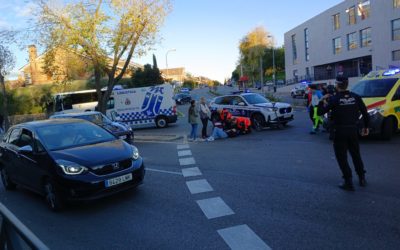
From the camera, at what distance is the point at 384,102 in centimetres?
1105

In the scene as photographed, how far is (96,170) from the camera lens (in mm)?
6340

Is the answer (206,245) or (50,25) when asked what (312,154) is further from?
(50,25)

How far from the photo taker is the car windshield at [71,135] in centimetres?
703

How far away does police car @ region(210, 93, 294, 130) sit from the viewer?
16.2 m

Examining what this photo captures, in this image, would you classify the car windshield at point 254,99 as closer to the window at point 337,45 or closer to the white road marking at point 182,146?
the white road marking at point 182,146

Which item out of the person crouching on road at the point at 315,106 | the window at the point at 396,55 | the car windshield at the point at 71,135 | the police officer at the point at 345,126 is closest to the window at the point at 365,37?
the window at the point at 396,55

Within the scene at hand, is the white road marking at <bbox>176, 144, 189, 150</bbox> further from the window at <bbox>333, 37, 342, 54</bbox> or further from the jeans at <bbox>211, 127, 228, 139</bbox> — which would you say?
the window at <bbox>333, 37, 342, 54</bbox>

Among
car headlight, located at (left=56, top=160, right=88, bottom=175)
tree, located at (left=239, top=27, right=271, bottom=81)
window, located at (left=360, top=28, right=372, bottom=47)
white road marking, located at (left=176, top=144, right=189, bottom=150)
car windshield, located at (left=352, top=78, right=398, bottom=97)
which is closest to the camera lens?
car headlight, located at (left=56, top=160, right=88, bottom=175)

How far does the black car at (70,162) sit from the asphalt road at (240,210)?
384 mm

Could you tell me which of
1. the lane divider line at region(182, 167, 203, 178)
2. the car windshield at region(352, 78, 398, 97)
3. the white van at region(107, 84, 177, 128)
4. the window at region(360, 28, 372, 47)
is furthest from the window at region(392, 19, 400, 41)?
the lane divider line at region(182, 167, 203, 178)

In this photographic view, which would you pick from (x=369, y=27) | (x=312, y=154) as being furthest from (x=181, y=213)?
(x=369, y=27)

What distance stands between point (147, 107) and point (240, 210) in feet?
58.9

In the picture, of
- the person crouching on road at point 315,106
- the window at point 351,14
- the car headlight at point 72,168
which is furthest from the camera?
the window at point 351,14

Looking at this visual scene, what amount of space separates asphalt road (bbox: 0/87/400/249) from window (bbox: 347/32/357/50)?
44.0m
